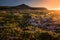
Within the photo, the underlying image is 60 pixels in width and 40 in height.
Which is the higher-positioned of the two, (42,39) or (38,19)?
(38,19)

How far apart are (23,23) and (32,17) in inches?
38.0

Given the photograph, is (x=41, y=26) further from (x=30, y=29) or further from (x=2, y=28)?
(x=2, y=28)

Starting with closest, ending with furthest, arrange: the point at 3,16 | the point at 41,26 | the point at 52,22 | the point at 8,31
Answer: the point at 8,31, the point at 41,26, the point at 52,22, the point at 3,16

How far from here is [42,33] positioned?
7758 millimetres

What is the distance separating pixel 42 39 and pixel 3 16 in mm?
3384

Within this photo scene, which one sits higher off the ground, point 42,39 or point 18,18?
point 18,18

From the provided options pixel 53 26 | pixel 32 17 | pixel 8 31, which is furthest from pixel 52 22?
pixel 8 31

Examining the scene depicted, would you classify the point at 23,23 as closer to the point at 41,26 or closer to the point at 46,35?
the point at 41,26

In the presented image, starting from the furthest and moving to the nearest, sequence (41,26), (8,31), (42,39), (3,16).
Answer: (3,16) < (41,26) < (8,31) < (42,39)

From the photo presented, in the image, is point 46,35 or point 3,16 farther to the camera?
point 3,16

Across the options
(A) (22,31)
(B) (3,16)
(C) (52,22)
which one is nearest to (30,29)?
(A) (22,31)

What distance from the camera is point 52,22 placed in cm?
906

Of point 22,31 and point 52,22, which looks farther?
point 52,22

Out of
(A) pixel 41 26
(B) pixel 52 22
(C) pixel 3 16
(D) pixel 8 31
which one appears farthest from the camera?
(C) pixel 3 16
